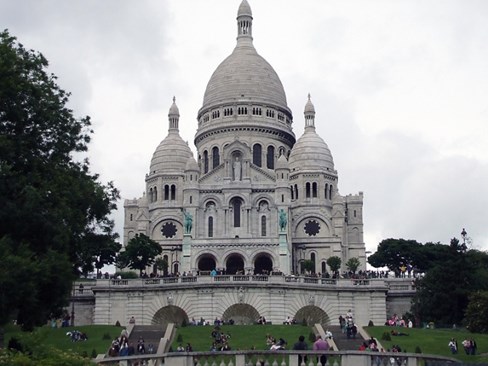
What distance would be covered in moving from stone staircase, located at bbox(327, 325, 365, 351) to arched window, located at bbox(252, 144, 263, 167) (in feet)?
187

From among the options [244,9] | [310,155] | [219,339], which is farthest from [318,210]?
[219,339]

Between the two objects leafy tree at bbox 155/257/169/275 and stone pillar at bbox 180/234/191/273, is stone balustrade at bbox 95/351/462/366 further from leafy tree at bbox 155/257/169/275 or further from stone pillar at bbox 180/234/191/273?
stone pillar at bbox 180/234/191/273

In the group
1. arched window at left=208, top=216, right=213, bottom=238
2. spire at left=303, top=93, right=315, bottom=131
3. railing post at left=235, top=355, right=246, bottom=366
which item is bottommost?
railing post at left=235, top=355, right=246, bottom=366

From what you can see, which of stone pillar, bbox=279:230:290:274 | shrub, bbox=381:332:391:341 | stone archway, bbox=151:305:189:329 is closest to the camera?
shrub, bbox=381:332:391:341

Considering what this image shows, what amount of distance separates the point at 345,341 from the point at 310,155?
193ft

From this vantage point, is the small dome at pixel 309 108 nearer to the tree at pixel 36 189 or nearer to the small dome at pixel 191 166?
the small dome at pixel 191 166

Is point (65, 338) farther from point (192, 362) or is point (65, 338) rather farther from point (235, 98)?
point (235, 98)

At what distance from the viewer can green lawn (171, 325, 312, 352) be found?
2051 inches

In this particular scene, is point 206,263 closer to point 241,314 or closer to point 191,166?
point 191,166

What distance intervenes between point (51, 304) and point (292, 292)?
31790 millimetres

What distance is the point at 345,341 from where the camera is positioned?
5331 centimetres

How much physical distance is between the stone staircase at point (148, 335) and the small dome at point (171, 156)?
175ft

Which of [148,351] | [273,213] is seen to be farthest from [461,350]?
[273,213]

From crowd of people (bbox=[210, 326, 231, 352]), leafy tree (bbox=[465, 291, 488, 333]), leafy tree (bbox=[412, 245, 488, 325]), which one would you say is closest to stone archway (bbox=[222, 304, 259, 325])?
crowd of people (bbox=[210, 326, 231, 352])
